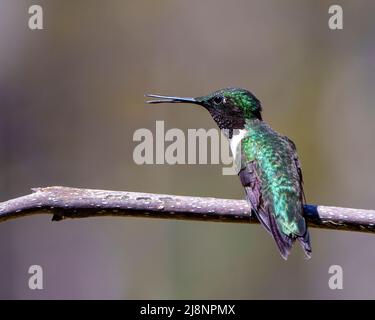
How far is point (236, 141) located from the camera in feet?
15.1

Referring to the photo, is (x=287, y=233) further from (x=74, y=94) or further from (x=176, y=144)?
(x=74, y=94)

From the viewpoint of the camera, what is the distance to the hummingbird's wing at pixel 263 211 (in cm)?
374

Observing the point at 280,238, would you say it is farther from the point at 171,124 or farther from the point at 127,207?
the point at 171,124

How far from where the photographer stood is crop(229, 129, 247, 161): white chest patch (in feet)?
14.8

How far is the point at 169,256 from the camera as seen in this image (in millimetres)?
8680

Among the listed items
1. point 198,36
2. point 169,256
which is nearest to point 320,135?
point 198,36

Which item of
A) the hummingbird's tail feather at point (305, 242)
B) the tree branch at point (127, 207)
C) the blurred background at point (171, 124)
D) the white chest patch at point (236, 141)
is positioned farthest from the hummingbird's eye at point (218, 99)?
the blurred background at point (171, 124)

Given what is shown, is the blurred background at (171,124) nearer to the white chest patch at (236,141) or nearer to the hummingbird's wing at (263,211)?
the white chest patch at (236,141)

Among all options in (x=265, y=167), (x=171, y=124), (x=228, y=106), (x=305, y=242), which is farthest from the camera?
(x=171, y=124)

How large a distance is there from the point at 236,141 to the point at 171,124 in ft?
14.0

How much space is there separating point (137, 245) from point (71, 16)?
317 centimetres

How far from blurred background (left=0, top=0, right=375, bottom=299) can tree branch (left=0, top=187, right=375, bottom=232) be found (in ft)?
16.6

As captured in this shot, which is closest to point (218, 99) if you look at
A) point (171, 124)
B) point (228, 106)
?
point (228, 106)

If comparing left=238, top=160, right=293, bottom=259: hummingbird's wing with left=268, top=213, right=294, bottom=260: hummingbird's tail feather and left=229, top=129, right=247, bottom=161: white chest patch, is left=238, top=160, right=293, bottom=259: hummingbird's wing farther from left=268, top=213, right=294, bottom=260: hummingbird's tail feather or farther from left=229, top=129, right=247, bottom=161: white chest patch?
left=229, top=129, right=247, bottom=161: white chest patch
